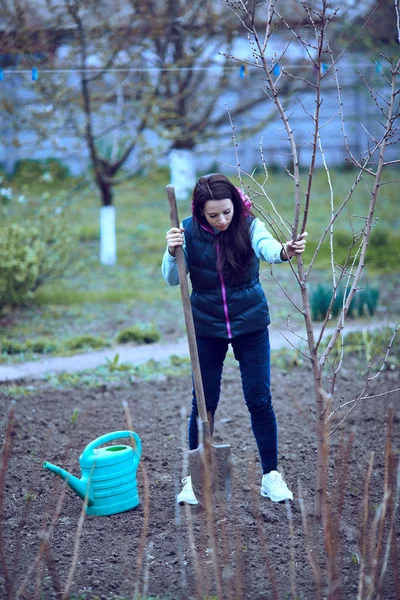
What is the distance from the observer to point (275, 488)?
3.22 metres

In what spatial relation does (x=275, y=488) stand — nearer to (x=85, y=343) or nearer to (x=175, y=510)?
(x=175, y=510)

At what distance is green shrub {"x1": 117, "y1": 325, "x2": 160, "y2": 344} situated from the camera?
662 centimetres

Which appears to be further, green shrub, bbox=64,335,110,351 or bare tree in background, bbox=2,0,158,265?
bare tree in background, bbox=2,0,158,265

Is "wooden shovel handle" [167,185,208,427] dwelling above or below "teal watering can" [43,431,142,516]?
above

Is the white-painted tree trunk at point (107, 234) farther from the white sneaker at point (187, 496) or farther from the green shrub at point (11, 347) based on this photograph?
the white sneaker at point (187, 496)

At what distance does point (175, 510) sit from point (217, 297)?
0.98 m

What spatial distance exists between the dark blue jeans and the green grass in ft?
3.45

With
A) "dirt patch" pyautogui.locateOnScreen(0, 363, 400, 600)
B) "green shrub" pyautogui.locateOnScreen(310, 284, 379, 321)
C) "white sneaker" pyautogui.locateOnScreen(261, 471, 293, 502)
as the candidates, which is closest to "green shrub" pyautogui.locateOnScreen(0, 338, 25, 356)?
"dirt patch" pyautogui.locateOnScreen(0, 363, 400, 600)

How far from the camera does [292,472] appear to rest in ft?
11.9

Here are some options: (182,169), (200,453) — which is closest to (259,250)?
(200,453)

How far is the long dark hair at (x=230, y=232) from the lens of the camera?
2.99 m

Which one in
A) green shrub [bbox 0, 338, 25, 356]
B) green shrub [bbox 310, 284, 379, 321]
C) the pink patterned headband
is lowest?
green shrub [bbox 0, 338, 25, 356]

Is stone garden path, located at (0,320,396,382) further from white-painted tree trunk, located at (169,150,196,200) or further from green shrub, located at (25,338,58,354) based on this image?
white-painted tree trunk, located at (169,150,196,200)

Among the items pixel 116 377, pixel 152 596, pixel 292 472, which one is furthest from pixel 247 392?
pixel 116 377
